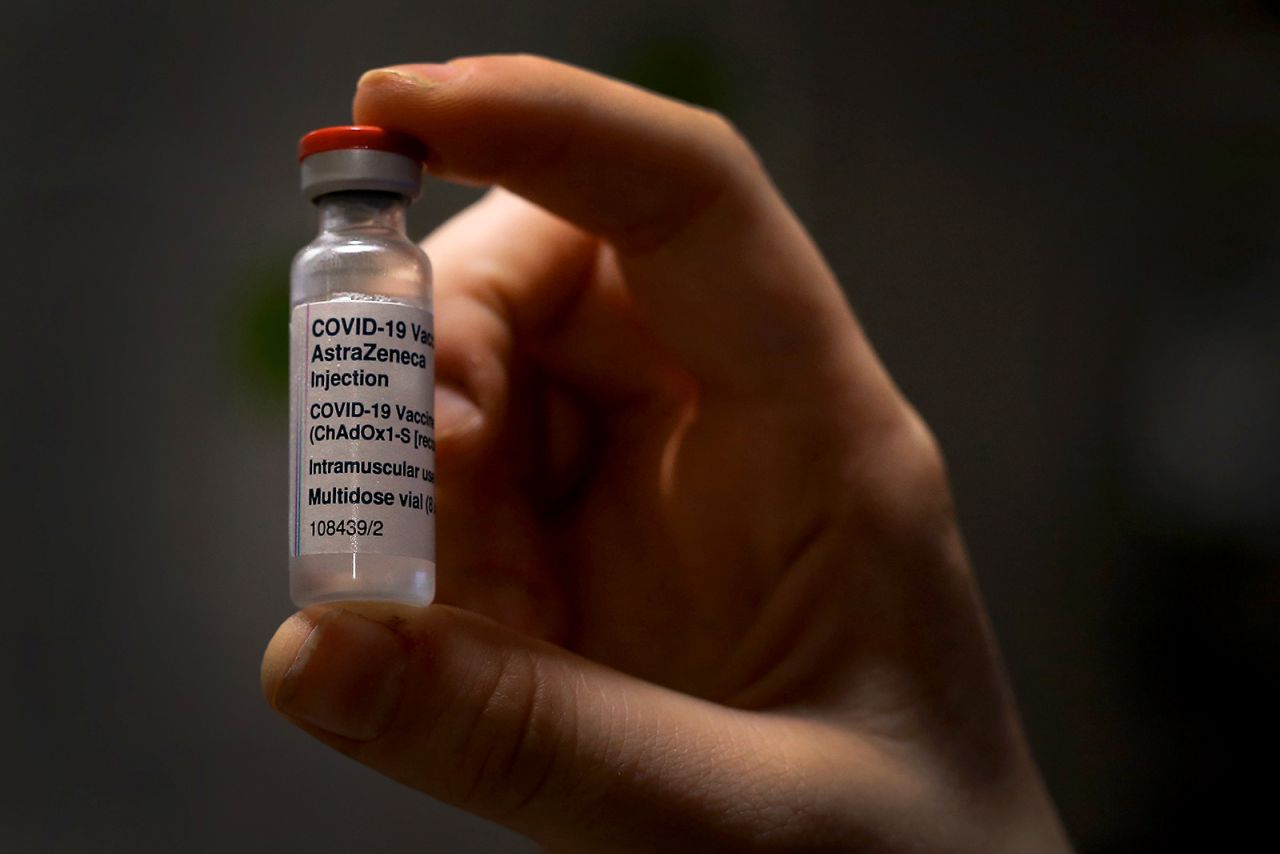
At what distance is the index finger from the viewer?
99 centimetres

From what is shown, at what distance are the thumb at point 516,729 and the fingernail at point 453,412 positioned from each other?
0.28 metres

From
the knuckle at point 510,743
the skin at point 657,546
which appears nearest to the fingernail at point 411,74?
the skin at point 657,546

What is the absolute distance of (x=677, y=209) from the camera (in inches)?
42.2

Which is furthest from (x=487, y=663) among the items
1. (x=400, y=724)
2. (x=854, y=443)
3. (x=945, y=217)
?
(x=945, y=217)

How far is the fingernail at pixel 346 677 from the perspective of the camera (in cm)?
73

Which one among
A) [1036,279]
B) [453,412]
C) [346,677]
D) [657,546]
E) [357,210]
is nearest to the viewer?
[346,677]

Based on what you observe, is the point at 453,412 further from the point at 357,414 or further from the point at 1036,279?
the point at 1036,279

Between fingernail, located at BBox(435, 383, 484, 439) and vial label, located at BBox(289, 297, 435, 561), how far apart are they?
0.28 metres

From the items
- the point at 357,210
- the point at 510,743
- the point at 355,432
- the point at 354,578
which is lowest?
the point at 510,743

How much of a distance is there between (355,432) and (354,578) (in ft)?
0.34

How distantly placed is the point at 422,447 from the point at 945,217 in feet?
4.61

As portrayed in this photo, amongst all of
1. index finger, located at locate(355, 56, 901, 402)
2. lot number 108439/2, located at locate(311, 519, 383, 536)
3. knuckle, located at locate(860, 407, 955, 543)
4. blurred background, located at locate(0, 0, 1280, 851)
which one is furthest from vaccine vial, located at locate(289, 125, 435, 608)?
blurred background, located at locate(0, 0, 1280, 851)

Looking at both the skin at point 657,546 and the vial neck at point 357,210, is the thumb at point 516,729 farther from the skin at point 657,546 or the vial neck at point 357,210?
the vial neck at point 357,210

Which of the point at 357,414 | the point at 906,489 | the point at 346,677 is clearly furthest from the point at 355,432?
the point at 906,489
